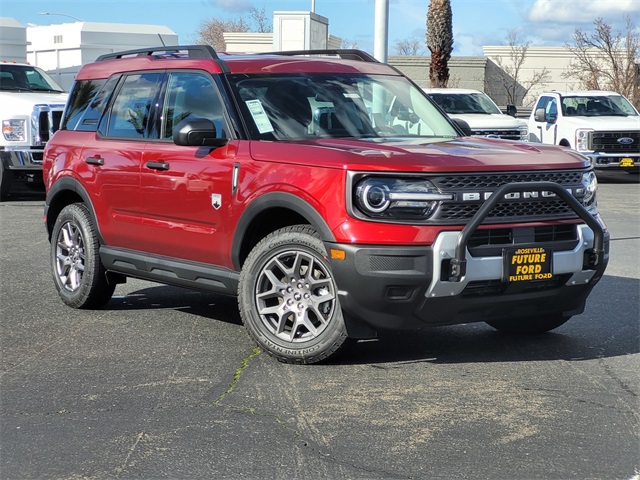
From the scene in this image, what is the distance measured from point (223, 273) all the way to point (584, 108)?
54.8 ft

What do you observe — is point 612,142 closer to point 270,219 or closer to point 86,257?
point 86,257

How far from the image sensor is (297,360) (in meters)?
6.04

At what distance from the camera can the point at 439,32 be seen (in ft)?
96.0

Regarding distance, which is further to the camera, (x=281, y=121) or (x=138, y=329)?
(x=138, y=329)

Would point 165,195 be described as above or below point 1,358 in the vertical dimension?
above

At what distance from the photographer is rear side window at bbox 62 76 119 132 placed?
7.87m

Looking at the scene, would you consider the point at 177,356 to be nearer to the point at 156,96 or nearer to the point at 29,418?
the point at 29,418

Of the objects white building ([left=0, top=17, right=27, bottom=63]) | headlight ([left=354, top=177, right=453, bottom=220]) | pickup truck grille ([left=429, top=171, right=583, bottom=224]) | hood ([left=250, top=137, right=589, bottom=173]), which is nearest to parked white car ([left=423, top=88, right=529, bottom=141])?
white building ([left=0, top=17, right=27, bottom=63])

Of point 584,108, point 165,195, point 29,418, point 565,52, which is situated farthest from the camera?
point 565,52

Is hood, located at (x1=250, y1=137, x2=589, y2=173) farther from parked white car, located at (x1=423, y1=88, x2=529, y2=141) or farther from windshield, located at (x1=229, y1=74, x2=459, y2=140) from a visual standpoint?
parked white car, located at (x1=423, y1=88, x2=529, y2=141)

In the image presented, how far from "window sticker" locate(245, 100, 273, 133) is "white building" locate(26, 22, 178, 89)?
2019 cm

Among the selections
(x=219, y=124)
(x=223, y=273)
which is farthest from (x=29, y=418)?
(x=219, y=124)

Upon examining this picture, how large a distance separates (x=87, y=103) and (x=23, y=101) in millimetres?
9130

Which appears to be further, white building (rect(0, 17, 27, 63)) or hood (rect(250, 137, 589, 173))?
white building (rect(0, 17, 27, 63))
